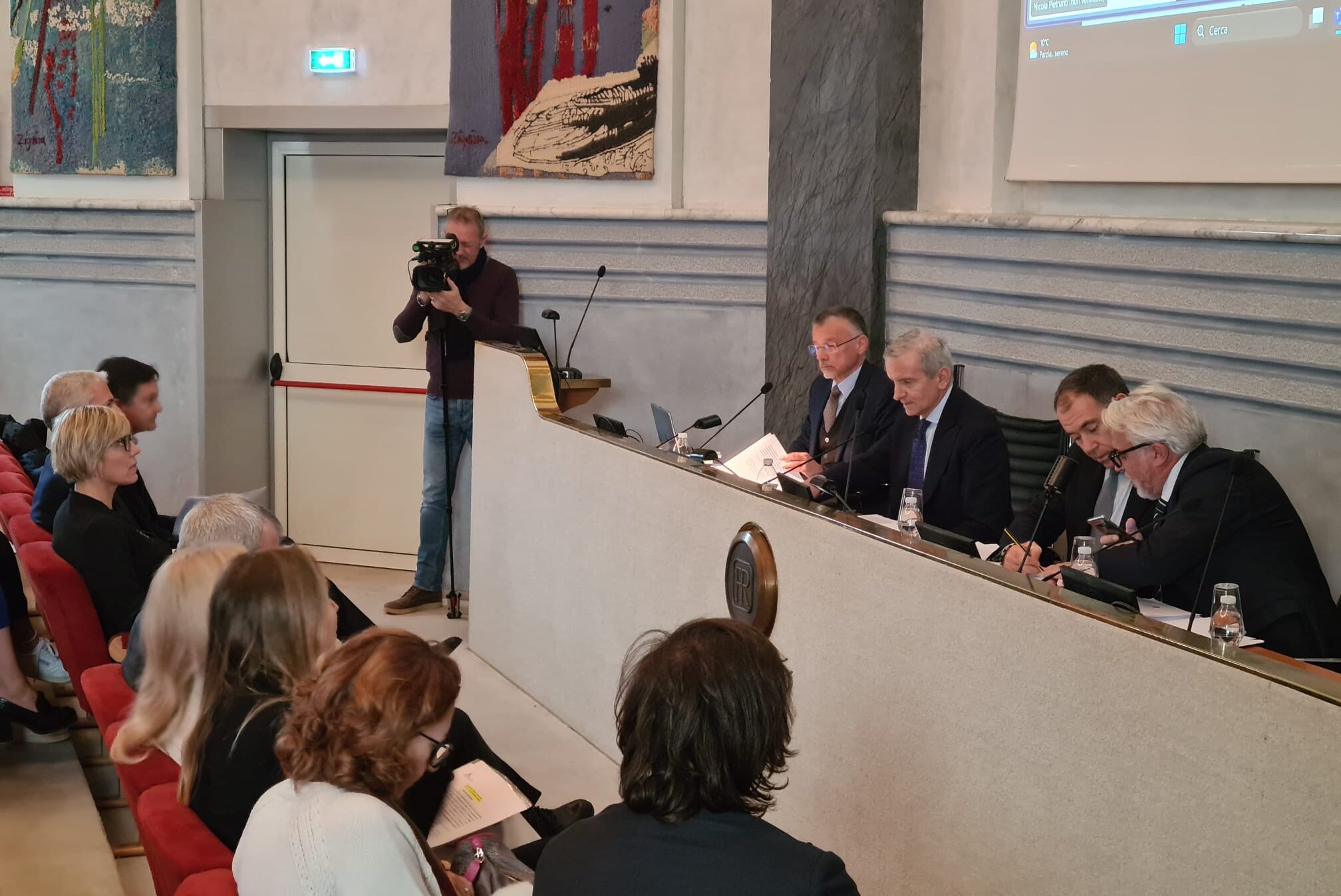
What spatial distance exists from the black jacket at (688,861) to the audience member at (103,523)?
6.98 ft

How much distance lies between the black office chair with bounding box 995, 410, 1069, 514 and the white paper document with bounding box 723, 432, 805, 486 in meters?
0.72

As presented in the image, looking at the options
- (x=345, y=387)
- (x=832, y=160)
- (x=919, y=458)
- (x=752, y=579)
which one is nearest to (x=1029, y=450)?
(x=919, y=458)

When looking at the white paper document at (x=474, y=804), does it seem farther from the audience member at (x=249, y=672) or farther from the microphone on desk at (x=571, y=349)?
the microphone on desk at (x=571, y=349)

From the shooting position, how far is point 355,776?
1923 millimetres

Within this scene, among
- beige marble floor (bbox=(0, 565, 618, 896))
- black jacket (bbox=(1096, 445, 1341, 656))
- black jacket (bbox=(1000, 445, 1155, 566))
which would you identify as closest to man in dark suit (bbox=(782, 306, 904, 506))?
black jacket (bbox=(1000, 445, 1155, 566))

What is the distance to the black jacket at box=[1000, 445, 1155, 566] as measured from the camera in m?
3.64

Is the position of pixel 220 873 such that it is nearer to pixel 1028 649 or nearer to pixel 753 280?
pixel 1028 649

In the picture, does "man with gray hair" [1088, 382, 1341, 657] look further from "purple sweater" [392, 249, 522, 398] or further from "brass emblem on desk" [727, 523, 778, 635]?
"purple sweater" [392, 249, 522, 398]

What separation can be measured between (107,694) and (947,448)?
2281 mm

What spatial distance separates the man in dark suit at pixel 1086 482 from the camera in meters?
3.39

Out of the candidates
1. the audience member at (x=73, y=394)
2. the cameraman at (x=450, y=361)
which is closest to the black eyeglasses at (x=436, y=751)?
the audience member at (x=73, y=394)

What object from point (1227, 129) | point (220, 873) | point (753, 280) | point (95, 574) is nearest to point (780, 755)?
point (220, 873)

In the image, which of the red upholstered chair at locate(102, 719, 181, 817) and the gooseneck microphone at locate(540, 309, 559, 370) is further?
the gooseneck microphone at locate(540, 309, 559, 370)

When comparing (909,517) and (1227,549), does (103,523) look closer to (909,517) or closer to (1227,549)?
(909,517)
